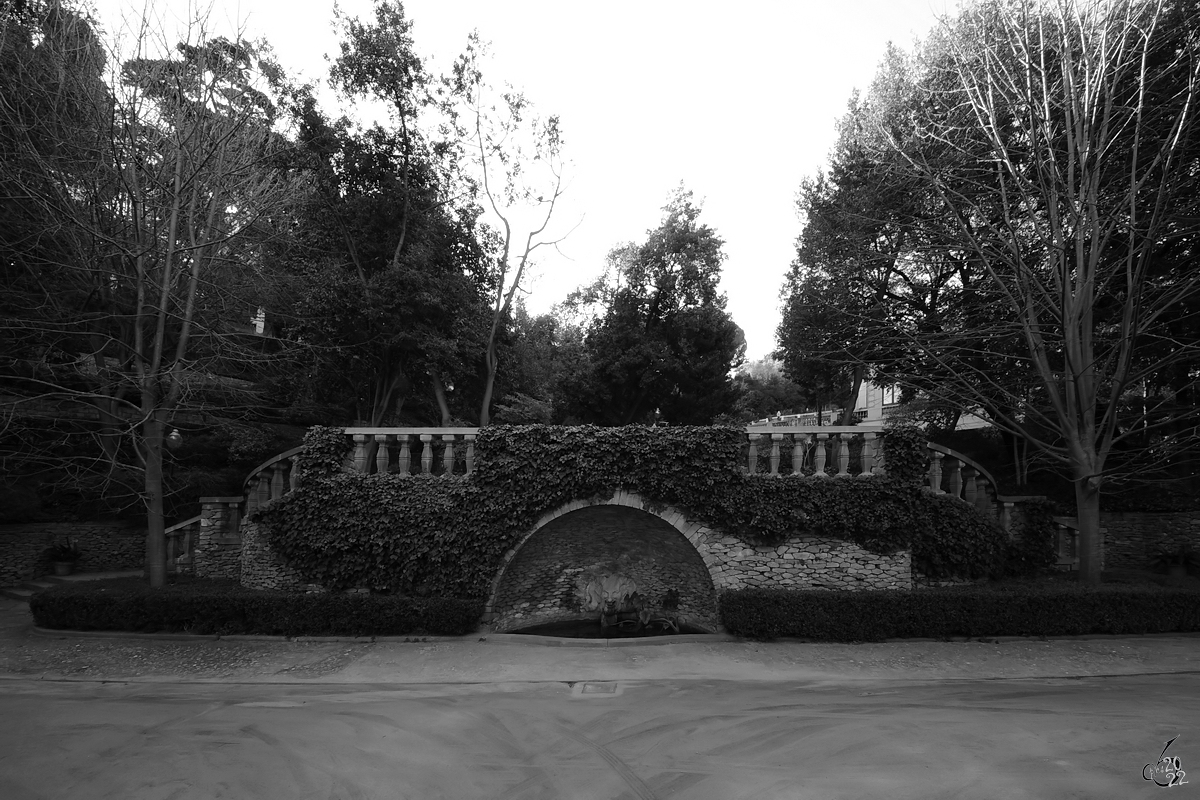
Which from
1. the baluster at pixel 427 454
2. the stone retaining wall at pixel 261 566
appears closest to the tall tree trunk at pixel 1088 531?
the baluster at pixel 427 454

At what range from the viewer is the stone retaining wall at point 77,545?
1384 cm

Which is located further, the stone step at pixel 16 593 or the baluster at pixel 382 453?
the stone step at pixel 16 593

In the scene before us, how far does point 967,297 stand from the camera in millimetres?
15102

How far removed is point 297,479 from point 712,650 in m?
8.27

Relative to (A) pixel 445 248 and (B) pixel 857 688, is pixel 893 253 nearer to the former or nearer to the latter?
(B) pixel 857 688

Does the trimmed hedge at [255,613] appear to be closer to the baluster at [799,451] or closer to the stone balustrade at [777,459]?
the stone balustrade at [777,459]

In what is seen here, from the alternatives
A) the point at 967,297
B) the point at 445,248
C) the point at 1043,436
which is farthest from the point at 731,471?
the point at 1043,436

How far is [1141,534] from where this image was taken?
14117 millimetres

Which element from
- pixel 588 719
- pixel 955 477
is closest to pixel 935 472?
pixel 955 477

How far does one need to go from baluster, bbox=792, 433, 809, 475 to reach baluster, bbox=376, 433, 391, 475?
7.68 metres

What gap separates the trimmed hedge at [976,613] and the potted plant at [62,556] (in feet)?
55.6

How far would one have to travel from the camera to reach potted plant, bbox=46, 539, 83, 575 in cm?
1416

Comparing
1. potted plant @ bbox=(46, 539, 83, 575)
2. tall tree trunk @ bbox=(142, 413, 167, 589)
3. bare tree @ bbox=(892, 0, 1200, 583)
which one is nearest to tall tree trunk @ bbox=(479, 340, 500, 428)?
tall tree trunk @ bbox=(142, 413, 167, 589)

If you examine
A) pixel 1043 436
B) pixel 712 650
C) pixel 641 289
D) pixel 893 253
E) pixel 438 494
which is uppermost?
pixel 641 289
